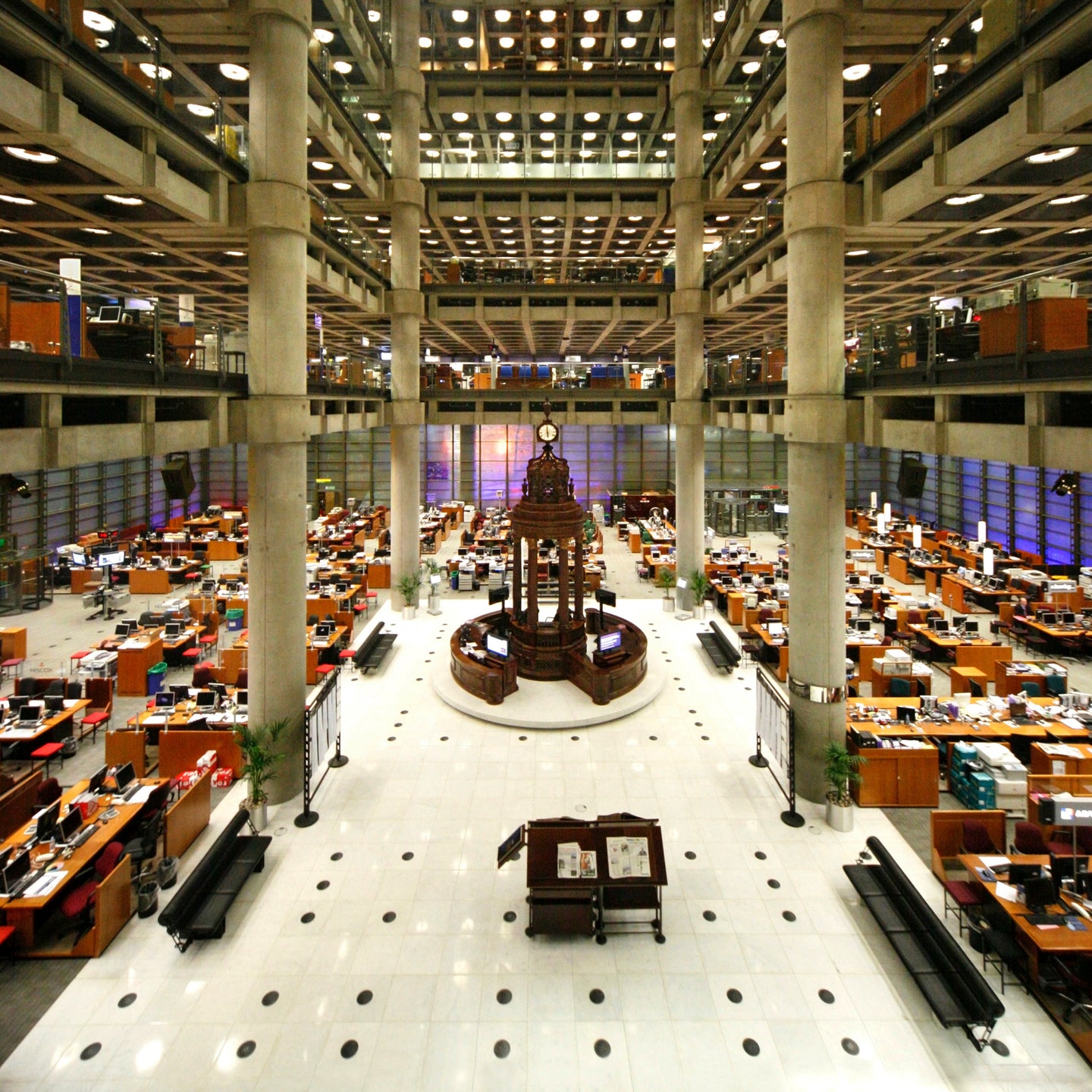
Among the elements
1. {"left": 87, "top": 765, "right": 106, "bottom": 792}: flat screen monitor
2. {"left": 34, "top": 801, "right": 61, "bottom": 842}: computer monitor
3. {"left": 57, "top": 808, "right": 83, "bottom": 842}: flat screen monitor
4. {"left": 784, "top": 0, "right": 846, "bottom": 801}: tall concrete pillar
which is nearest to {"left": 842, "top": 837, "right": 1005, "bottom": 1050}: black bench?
{"left": 784, "top": 0, "right": 846, "bottom": 801}: tall concrete pillar

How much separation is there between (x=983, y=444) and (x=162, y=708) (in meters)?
14.3

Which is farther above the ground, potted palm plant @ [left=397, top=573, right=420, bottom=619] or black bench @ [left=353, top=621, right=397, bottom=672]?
potted palm plant @ [left=397, top=573, right=420, bottom=619]

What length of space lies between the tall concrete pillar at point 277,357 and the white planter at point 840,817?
8321mm

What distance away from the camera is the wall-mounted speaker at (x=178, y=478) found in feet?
31.7

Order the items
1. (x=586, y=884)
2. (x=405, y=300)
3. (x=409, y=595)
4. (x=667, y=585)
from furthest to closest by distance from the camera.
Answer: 1. (x=405, y=300)
2. (x=667, y=585)
3. (x=409, y=595)
4. (x=586, y=884)

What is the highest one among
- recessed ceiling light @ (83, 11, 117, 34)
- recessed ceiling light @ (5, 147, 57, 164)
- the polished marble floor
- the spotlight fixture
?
recessed ceiling light @ (83, 11, 117, 34)

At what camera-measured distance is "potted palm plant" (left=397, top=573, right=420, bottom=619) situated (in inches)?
823

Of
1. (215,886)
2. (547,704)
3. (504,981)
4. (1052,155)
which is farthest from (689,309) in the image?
(215,886)

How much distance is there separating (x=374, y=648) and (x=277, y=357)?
8856mm

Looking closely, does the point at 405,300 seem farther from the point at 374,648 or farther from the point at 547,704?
the point at 547,704

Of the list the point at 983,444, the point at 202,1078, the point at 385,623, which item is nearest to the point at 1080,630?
the point at 983,444

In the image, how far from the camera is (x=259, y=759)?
9820 millimetres

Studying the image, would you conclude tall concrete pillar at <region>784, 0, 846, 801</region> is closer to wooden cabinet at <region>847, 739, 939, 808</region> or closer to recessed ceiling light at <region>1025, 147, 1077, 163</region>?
wooden cabinet at <region>847, 739, 939, 808</region>

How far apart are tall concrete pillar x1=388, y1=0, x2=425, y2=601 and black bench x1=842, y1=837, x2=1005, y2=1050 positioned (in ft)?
53.1
